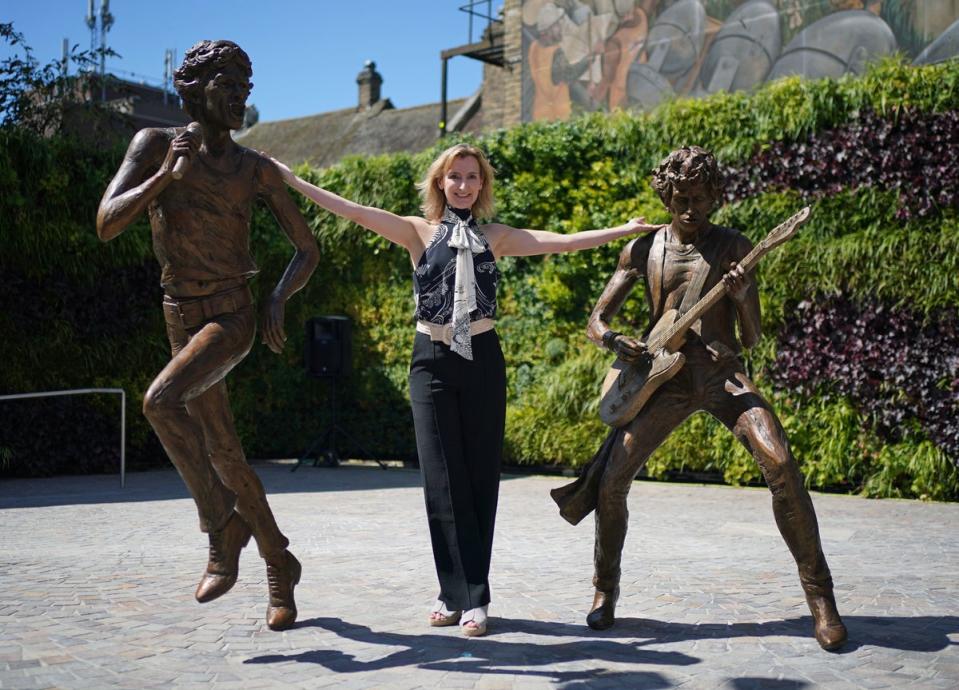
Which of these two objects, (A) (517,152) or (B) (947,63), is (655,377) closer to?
(B) (947,63)

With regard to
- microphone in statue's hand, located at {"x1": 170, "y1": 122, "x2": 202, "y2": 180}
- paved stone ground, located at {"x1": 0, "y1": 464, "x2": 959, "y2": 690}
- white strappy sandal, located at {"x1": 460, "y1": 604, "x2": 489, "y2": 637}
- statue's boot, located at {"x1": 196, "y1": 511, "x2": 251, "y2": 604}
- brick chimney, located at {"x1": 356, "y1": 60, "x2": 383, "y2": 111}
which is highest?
brick chimney, located at {"x1": 356, "y1": 60, "x2": 383, "y2": 111}

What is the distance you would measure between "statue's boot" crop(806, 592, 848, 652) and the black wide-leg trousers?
143cm

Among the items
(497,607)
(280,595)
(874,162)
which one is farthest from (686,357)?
(874,162)

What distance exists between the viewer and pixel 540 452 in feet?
39.3

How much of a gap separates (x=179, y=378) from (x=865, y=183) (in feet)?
24.8

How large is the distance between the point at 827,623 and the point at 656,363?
1294mm

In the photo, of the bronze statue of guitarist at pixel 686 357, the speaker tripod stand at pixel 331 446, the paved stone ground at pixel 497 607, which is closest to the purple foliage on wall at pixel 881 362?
the paved stone ground at pixel 497 607

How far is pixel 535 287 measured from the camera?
39.6ft

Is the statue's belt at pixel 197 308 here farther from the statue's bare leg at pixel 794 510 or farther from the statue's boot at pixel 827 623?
the statue's boot at pixel 827 623

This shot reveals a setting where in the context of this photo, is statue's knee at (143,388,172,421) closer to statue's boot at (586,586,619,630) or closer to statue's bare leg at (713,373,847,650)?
statue's boot at (586,586,619,630)

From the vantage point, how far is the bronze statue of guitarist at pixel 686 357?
180 inches

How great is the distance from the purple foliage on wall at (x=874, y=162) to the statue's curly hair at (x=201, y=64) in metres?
7.10

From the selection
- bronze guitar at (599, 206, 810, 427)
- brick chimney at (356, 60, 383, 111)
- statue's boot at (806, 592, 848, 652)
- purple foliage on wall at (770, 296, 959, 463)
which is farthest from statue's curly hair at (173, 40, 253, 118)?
brick chimney at (356, 60, 383, 111)

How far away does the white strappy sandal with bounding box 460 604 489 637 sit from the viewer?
15.0 feet
